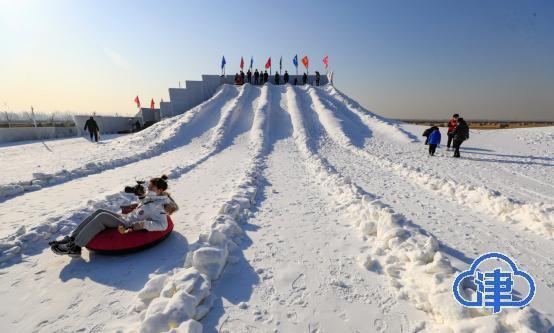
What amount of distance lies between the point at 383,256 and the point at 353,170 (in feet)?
20.8

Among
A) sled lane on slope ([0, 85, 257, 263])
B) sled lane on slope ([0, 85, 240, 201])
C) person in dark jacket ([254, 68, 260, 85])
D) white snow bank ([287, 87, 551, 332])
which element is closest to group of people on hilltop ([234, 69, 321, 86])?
person in dark jacket ([254, 68, 260, 85])

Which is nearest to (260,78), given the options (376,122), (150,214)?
(376,122)

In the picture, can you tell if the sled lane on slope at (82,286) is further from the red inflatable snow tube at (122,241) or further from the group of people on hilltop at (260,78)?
the group of people on hilltop at (260,78)

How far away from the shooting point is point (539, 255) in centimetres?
412

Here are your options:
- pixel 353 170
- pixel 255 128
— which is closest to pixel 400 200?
pixel 353 170

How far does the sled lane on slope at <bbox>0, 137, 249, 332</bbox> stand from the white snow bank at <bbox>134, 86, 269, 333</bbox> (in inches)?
10.0

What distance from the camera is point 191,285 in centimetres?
312

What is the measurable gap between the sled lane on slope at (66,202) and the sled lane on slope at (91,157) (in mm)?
485

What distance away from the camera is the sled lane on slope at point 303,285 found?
9.32 ft

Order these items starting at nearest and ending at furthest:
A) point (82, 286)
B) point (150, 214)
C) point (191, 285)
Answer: point (191, 285)
point (82, 286)
point (150, 214)

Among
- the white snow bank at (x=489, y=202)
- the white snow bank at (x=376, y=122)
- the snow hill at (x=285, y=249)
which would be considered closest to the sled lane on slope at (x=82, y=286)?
the snow hill at (x=285, y=249)

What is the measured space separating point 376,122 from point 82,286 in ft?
69.1

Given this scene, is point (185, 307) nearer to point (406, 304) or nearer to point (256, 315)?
point (256, 315)

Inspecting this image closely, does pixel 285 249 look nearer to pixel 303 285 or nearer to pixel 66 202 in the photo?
pixel 303 285
